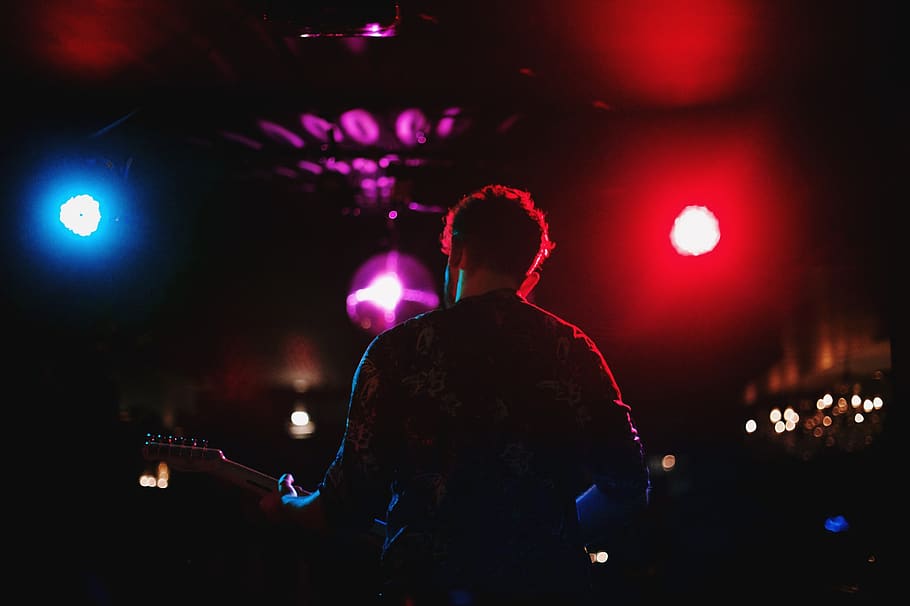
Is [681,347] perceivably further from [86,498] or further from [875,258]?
[86,498]

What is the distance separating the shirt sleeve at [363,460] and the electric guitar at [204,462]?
32.1 inches

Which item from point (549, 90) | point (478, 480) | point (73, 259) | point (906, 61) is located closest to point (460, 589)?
point (478, 480)

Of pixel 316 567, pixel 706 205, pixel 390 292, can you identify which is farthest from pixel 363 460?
pixel 390 292

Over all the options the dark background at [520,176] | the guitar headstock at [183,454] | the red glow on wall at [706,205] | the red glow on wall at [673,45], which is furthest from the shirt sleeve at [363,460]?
the red glow on wall at [706,205]

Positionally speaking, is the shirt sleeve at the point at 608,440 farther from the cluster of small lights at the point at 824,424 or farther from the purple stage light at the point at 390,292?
the cluster of small lights at the point at 824,424

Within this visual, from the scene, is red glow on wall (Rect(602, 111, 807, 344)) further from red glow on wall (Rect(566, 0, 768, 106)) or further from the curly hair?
the curly hair

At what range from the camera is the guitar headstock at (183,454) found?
238 cm

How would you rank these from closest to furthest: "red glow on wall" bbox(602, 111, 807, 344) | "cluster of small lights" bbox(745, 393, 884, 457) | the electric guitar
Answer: the electric guitar, "red glow on wall" bbox(602, 111, 807, 344), "cluster of small lights" bbox(745, 393, 884, 457)

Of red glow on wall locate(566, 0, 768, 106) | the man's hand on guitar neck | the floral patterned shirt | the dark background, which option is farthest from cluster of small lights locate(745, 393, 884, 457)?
the man's hand on guitar neck

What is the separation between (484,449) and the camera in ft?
4.87

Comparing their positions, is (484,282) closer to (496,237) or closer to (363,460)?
(496,237)

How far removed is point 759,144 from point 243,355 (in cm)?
499

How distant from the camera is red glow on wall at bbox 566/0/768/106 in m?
3.21

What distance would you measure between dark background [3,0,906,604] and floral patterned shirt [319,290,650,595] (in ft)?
6.05
